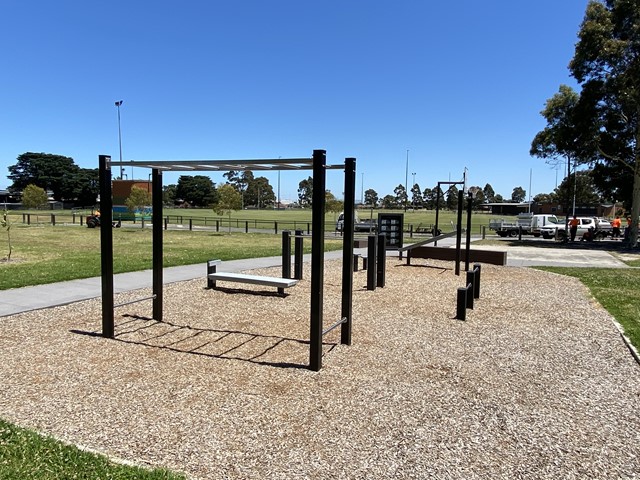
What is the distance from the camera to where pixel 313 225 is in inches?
177

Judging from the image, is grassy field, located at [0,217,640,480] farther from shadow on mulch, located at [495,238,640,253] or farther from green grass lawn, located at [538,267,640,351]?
shadow on mulch, located at [495,238,640,253]

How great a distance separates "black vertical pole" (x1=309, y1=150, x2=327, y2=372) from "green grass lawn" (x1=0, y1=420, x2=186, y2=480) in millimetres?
2119

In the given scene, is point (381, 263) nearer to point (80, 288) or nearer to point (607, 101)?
point (80, 288)

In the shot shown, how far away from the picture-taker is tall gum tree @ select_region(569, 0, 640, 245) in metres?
22.9

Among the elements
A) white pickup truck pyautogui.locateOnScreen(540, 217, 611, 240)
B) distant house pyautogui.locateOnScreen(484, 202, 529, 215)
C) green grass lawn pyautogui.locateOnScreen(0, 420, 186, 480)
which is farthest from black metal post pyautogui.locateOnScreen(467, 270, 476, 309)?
distant house pyautogui.locateOnScreen(484, 202, 529, 215)

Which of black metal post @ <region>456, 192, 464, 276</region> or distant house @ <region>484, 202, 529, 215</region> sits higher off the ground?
distant house @ <region>484, 202, 529, 215</region>

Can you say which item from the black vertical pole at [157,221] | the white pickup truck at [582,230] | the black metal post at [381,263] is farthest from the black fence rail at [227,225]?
the black vertical pole at [157,221]

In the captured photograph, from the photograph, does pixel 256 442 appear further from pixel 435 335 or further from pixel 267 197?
pixel 267 197

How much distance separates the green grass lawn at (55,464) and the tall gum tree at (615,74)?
26.8 meters

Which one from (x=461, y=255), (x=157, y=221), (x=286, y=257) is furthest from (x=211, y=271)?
(x=461, y=255)

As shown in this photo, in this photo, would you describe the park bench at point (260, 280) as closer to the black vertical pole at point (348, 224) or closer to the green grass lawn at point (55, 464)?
the black vertical pole at point (348, 224)

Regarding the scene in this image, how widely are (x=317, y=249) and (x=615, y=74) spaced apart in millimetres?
25851

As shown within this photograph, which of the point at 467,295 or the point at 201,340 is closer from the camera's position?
the point at 201,340

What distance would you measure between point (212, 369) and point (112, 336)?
1.82m
